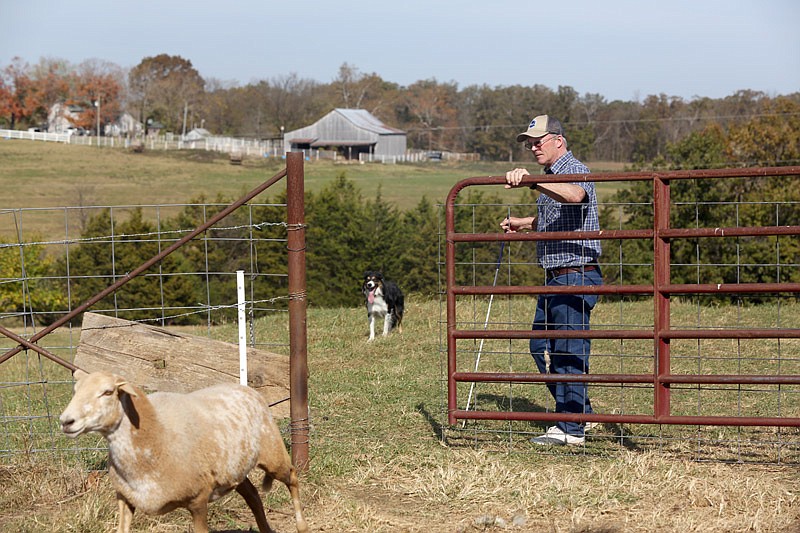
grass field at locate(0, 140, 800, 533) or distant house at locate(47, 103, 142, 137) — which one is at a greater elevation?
distant house at locate(47, 103, 142, 137)

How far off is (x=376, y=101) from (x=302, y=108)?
1155 cm

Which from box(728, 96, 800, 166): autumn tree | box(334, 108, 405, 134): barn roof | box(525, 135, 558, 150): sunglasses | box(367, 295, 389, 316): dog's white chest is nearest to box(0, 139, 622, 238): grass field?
box(334, 108, 405, 134): barn roof

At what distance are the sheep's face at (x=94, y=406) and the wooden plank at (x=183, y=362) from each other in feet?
11.3

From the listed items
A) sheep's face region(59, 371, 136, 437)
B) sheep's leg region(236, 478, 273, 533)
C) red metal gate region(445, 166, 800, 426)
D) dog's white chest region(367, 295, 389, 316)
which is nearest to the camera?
sheep's face region(59, 371, 136, 437)

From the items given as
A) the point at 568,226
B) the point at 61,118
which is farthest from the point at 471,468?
the point at 61,118

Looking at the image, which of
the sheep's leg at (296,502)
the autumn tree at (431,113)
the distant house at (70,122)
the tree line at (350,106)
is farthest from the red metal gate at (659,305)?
the distant house at (70,122)

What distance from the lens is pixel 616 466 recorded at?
562 centimetres

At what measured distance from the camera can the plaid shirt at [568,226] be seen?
6.13m

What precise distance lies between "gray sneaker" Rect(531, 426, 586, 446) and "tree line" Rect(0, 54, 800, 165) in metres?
65.9

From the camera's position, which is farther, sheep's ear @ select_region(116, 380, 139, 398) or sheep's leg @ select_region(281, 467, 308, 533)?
sheep's leg @ select_region(281, 467, 308, 533)

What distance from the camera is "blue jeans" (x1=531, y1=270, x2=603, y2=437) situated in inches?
243

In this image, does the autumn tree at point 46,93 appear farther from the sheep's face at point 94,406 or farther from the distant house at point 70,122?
the sheep's face at point 94,406

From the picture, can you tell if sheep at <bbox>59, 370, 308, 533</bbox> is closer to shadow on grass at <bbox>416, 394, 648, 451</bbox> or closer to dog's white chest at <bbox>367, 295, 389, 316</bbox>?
shadow on grass at <bbox>416, 394, 648, 451</bbox>

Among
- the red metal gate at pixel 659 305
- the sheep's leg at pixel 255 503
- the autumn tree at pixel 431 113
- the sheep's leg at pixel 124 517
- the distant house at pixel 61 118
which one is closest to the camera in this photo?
the sheep's leg at pixel 124 517
